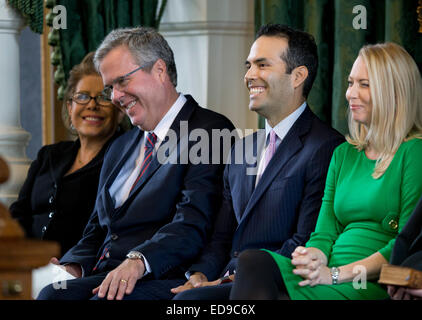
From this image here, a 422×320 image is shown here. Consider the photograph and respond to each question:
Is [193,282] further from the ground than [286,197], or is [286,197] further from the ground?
[286,197]

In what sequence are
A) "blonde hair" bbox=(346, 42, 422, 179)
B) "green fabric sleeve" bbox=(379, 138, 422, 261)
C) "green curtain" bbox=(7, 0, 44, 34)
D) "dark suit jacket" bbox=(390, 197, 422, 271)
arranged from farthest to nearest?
1. "green curtain" bbox=(7, 0, 44, 34)
2. "blonde hair" bbox=(346, 42, 422, 179)
3. "green fabric sleeve" bbox=(379, 138, 422, 261)
4. "dark suit jacket" bbox=(390, 197, 422, 271)

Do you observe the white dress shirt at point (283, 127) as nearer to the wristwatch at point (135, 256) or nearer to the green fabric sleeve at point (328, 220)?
the green fabric sleeve at point (328, 220)

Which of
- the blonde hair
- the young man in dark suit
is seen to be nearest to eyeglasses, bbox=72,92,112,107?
the young man in dark suit

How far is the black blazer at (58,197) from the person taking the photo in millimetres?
3490

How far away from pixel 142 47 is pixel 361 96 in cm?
102

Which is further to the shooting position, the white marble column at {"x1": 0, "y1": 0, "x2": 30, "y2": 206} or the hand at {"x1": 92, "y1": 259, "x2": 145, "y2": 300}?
the white marble column at {"x1": 0, "y1": 0, "x2": 30, "y2": 206}

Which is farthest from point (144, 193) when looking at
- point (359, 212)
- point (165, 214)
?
point (359, 212)

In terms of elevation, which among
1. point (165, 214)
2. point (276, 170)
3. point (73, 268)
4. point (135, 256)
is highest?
point (276, 170)

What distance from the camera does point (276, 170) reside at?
2785mm

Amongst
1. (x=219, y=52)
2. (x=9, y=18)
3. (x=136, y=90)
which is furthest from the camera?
(x=9, y=18)

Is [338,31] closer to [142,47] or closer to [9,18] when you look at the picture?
[142,47]

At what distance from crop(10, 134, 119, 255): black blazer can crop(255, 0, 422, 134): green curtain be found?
862mm

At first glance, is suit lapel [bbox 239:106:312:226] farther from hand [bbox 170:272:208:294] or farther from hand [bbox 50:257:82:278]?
hand [bbox 50:257:82:278]

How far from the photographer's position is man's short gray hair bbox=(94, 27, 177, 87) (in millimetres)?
3176
